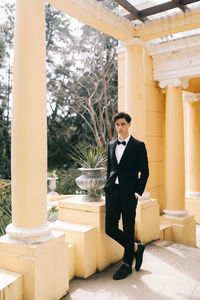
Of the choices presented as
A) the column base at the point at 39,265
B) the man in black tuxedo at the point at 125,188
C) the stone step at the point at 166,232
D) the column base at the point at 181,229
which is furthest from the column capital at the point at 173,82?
the column base at the point at 39,265

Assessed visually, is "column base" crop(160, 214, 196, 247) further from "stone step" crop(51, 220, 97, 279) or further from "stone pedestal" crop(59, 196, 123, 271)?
"stone step" crop(51, 220, 97, 279)

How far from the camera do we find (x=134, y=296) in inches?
129

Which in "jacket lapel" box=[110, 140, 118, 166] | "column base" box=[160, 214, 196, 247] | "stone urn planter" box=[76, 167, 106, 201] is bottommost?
"column base" box=[160, 214, 196, 247]

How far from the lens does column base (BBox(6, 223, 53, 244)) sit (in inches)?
121

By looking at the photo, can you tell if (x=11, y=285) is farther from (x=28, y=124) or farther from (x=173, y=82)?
(x=173, y=82)

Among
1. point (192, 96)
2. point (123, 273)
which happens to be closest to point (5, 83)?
point (192, 96)

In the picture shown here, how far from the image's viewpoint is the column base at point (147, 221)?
5082mm

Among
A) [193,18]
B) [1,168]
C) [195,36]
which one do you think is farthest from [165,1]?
[1,168]

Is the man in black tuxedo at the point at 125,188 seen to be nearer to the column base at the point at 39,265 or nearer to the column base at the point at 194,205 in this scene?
the column base at the point at 39,265

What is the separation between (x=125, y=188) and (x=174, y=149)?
10.9ft

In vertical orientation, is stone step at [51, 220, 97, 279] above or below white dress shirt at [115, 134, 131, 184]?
below

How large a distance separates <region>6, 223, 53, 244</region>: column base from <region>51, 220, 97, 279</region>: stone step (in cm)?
68

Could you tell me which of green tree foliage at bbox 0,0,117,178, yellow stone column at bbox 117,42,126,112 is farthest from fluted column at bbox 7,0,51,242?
green tree foliage at bbox 0,0,117,178

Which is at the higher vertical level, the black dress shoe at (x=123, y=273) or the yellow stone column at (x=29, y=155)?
the yellow stone column at (x=29, y=155)
